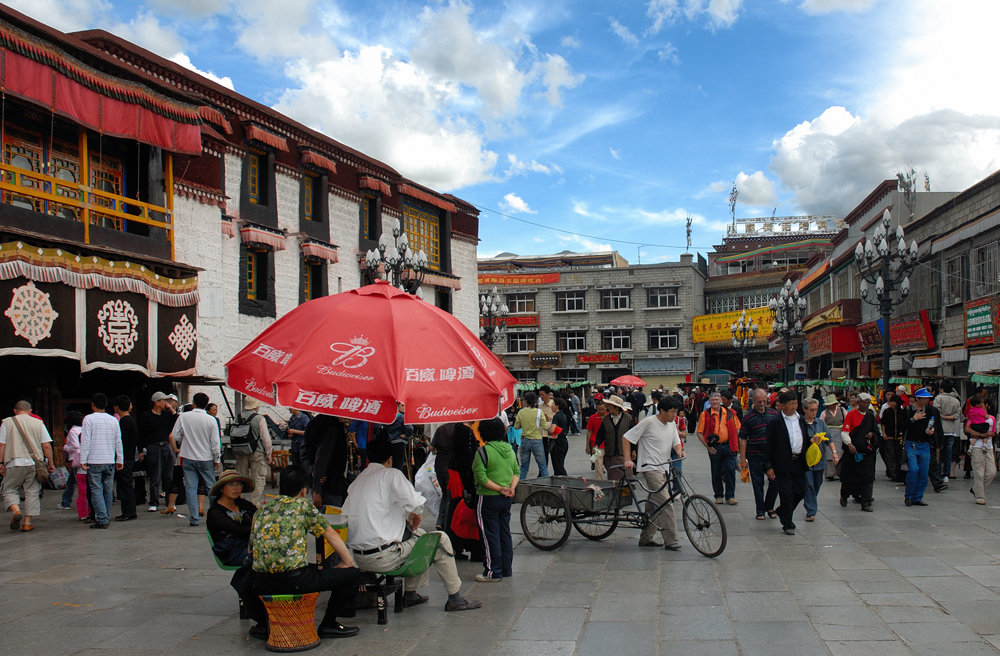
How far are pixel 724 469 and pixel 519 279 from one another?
4328 cm

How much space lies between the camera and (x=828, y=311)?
1241 inches

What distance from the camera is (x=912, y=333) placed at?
23.3m

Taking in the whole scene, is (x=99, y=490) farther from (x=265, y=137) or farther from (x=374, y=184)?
(x=374, y=184)

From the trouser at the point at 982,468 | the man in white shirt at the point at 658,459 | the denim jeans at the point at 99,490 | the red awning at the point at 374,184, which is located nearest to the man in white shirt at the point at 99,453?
the denim jeans at the point at 99,490

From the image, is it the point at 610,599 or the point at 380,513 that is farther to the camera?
the point at 610,599

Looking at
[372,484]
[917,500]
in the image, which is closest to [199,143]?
[372,484]

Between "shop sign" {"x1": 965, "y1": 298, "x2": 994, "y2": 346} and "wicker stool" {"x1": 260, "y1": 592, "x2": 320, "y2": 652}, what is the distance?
1780 centimetres

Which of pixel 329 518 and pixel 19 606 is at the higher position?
pixel 329 518

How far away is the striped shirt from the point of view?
1002 centimetres

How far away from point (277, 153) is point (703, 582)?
58.5ft

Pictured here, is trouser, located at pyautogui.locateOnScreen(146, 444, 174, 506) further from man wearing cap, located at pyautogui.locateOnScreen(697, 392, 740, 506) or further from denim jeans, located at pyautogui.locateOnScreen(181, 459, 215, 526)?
man wearing cap, located at pyautogui.locateOnScreen(697, 392, 740, 506)

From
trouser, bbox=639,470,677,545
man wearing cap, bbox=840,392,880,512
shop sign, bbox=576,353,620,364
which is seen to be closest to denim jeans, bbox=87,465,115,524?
trouser, bbox=639,470,677,545

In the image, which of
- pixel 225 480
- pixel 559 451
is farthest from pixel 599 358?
pixel 225 480

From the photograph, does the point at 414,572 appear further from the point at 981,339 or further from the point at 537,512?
the point at 981,339
